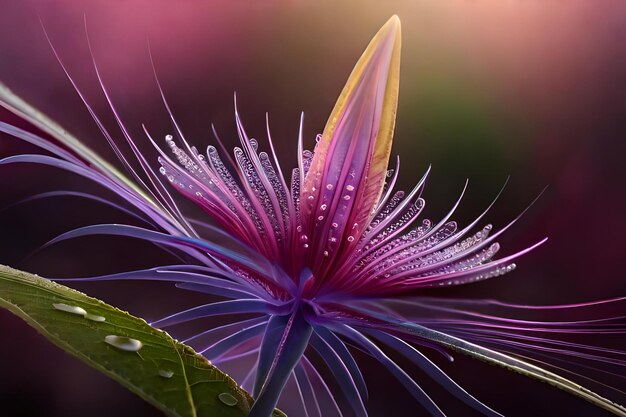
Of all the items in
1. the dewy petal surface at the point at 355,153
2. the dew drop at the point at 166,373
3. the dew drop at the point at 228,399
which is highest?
the dewy petal surface at the point at 355,153

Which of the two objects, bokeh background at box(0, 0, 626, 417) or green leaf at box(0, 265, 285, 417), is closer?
green leaf at box(0, 265, 285, 417)

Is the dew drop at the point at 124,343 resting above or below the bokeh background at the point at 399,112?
below

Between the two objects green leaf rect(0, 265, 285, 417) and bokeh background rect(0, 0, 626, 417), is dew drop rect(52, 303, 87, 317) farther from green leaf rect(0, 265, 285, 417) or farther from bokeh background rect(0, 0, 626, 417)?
bokeh background rect(0, 0, 626, 417)

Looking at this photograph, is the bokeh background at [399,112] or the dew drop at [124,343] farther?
the bokeh background at [399,112]

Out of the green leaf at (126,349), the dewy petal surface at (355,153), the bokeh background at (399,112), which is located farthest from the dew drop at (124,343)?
the bokeh background at (399,112)

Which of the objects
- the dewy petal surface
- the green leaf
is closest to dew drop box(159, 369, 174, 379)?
the green leaf

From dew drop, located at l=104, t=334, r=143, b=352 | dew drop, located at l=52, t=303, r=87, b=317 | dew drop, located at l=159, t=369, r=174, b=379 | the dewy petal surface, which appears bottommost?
dew drop, located at l=159, t=369, r=174, b=379

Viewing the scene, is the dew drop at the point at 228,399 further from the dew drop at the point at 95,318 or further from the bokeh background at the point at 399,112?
the bokeh background at the point at 399,112
